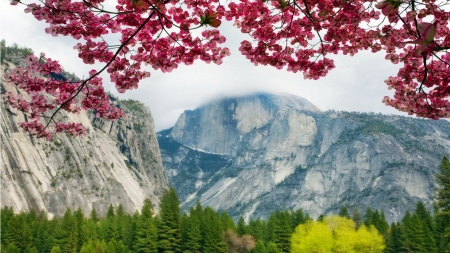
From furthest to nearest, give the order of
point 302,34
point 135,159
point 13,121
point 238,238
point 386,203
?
point 386,203 → point 135,159 → point 13,121 → point 238,238 → point 302,34

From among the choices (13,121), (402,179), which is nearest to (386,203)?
(402,179)

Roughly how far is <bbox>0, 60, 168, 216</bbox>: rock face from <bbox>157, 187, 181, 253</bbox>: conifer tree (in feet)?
116

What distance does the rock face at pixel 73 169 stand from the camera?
76.6 metres

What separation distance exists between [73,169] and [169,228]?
61803mm

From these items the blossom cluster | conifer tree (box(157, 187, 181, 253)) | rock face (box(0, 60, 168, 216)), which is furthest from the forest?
the blossom cluster

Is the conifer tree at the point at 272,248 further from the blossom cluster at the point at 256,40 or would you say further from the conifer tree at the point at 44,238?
the blossom cluster at the point at 256,40

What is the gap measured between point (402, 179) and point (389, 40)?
199397 millimetres

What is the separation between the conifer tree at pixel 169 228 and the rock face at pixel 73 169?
35506 millimetres

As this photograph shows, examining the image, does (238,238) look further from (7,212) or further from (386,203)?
(386,203)

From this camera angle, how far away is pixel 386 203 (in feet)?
570

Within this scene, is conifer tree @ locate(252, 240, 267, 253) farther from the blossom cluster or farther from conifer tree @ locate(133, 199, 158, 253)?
the blossom cluster

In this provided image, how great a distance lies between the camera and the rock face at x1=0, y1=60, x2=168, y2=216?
76.6 metres

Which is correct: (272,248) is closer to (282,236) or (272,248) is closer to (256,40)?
(282,236)

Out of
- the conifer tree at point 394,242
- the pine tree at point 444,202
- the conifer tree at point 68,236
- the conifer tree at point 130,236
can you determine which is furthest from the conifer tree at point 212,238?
the pine tree at point 444,202
